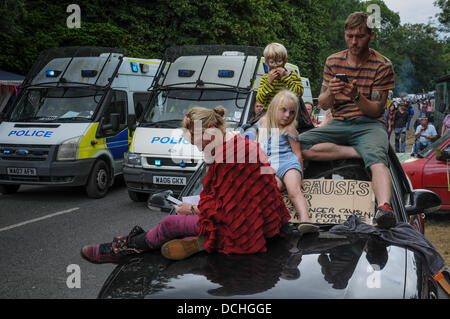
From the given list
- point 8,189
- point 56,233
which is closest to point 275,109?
point 56,233

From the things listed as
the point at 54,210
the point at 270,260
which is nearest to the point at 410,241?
the point at 270,260

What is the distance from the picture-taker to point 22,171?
32.9 ft

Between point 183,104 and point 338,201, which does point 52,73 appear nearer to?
point 183,104

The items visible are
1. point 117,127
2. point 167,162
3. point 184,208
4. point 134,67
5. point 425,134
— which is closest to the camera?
point 184,208

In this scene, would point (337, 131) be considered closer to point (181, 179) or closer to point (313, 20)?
point (181, 179)

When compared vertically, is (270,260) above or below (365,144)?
below

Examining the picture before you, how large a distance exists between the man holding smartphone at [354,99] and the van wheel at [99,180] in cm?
739

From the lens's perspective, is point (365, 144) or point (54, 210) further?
point (54, 210)

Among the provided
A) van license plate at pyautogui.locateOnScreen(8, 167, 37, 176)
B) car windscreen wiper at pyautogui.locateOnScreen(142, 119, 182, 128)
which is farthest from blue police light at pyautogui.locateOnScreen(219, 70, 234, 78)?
van license plate at pyautogui.locateOnScreen(8, 167, 37, 176)

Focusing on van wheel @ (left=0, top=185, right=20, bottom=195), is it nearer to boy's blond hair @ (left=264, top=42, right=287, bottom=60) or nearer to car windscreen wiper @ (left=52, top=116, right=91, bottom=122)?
car windscreen wiper @ (left=52, top=116, right=91, bottom=122)

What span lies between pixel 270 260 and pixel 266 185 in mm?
467

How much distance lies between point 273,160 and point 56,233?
484cm

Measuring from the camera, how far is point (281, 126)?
3.86m

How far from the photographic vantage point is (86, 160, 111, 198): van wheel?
1044 cm
